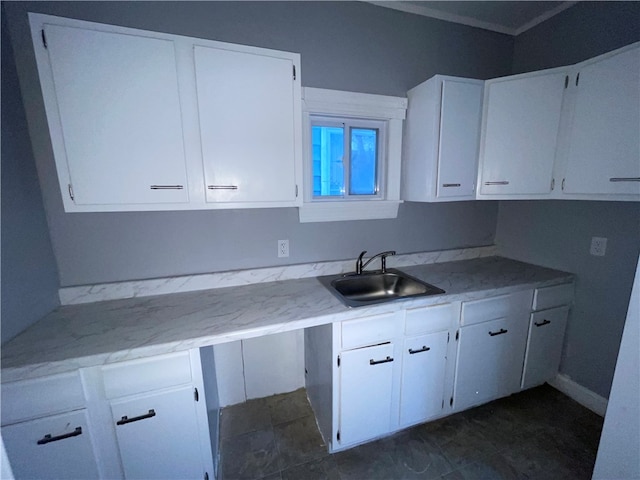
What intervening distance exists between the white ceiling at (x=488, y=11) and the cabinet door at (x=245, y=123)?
1042 millimetres

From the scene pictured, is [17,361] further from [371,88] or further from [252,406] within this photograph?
[371,88]

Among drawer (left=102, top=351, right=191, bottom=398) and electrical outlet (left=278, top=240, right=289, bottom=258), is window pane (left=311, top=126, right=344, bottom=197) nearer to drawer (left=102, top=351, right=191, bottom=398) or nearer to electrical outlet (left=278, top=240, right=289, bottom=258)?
electrical outlet (left=278, top=240, right=289, bottom=258)

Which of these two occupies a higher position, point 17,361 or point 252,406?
point 17,361

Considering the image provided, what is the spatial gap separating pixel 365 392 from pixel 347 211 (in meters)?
1.13

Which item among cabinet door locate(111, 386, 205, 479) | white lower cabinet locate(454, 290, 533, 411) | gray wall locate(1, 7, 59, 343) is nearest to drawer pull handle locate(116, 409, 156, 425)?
cabinet door locate(111, 386, 205, 479)

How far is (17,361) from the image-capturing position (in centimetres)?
88

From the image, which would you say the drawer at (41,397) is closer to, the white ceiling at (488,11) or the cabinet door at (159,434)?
the cabinet door at (159,434)

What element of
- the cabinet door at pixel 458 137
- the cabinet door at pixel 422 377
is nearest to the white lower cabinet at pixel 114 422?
the cabinet door at pixel 422 377

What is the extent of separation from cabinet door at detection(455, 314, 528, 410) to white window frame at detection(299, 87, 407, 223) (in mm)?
975

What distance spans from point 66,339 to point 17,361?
5.7 inches

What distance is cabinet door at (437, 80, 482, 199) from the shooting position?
1.58m

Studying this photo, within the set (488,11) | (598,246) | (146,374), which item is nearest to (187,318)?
(146,374)

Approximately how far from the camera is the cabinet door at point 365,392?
1.31m

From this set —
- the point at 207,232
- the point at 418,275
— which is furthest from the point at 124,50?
the point at 418,275
